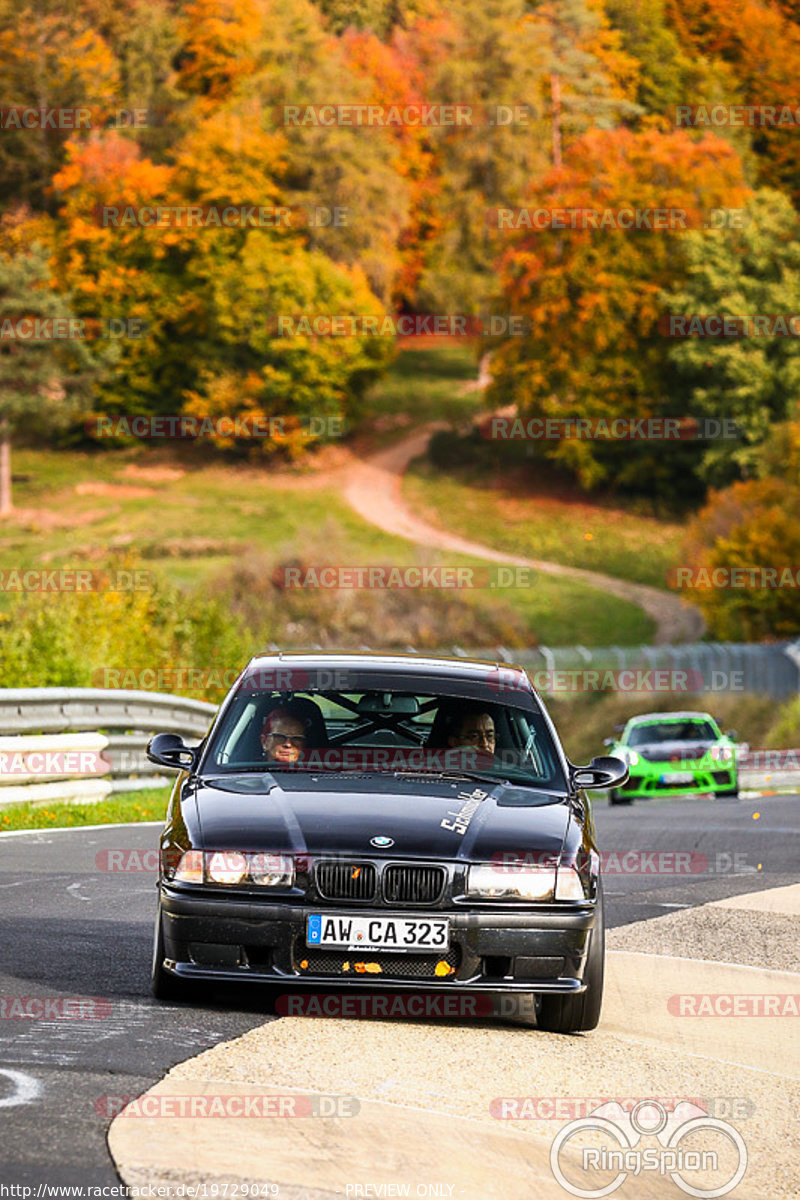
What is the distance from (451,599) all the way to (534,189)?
28413 millimetres

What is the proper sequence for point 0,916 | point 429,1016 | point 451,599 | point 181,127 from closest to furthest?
point 429,1016
point 0,916
point 451,599
point 181,127

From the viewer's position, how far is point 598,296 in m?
83.6

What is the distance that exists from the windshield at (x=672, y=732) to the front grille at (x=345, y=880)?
21.5 m

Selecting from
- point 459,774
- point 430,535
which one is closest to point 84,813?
point 459,774

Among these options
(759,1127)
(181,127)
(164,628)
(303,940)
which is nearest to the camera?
(759,1127)

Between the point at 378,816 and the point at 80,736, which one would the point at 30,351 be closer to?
the point at 80,736

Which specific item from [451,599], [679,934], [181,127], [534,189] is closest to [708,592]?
[451,599]

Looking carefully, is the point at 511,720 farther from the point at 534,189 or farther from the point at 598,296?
the point at 534,189

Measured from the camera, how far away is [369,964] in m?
7.76

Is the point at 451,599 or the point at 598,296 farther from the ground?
the point at 598,296

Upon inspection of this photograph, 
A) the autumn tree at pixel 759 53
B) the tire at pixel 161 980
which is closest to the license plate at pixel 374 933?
→ the tire at pixel 161 980

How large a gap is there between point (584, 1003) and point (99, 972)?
2192 millimetres

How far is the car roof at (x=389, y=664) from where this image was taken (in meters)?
9.62

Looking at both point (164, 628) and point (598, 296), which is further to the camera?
point (598, 296)
